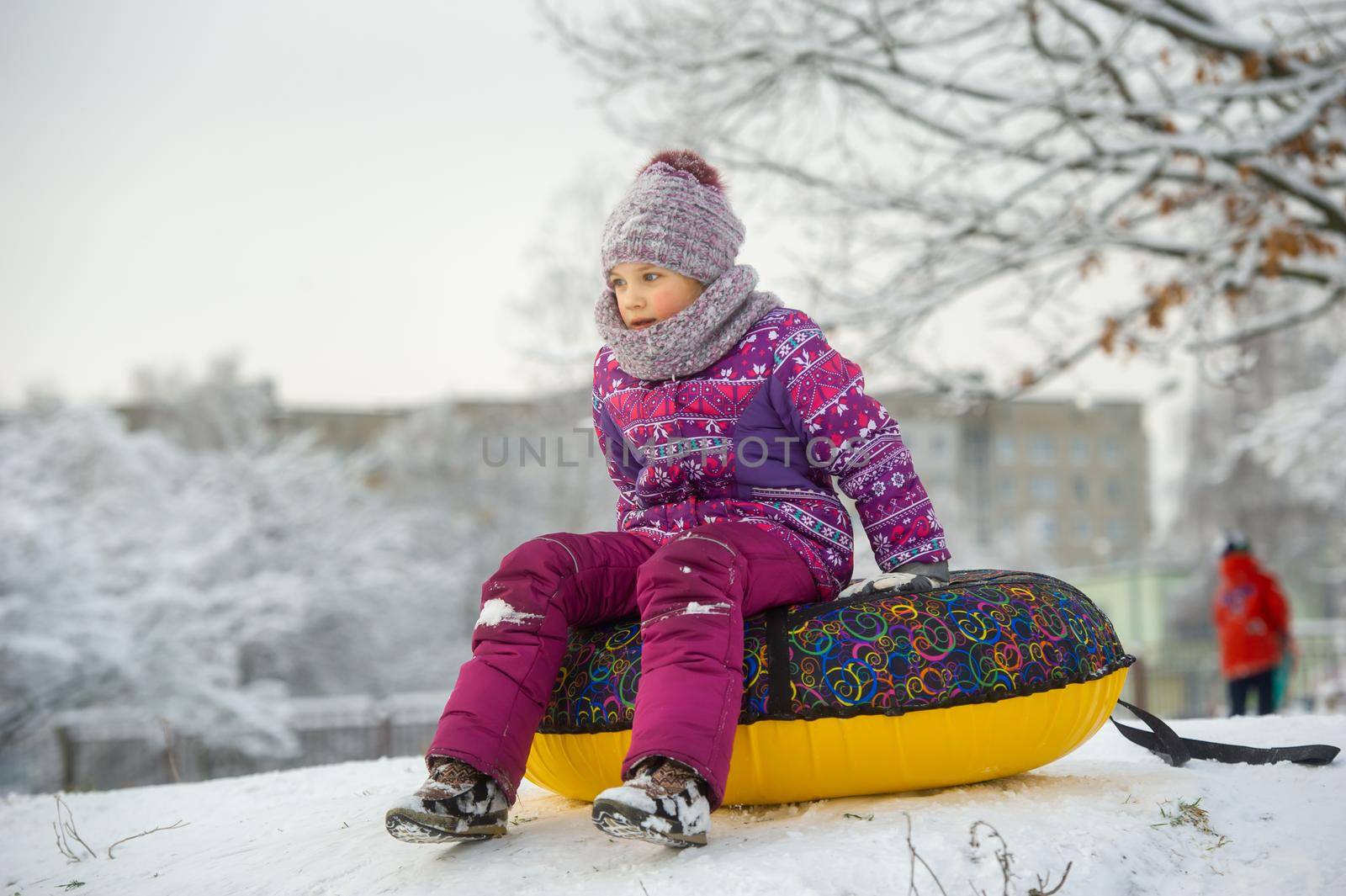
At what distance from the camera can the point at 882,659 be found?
2.35 metres

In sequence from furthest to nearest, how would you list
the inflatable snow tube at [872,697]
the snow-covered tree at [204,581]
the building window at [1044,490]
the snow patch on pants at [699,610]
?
the building window at [1044,490] → the snow-covered tree at [204,581] → the inflatable snow tube at [872,697] → the snow patch on pants at [699,610]

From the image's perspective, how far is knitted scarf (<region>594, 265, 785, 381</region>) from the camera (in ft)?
8.41

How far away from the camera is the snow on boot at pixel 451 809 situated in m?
2.05

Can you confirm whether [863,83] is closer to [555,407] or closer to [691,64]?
[691,64]

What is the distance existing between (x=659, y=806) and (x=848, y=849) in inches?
14.8

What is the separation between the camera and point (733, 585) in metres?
2.25

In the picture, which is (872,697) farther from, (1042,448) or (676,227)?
(1042,448)

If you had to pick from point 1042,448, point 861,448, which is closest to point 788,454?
point 861,448

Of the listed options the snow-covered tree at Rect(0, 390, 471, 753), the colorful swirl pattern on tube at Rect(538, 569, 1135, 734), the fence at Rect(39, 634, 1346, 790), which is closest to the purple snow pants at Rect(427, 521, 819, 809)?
the colorful swirl pattern on tube at Rect(538, 569, 1135, 734)

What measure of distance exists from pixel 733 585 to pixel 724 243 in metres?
0.94

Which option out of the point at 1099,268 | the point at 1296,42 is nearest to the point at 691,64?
the point at 1099,268

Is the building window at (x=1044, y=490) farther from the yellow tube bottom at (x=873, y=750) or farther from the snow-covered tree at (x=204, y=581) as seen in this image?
the yellow tube bottom at (x=873, y=750)

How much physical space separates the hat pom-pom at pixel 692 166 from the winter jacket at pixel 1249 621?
263 inches

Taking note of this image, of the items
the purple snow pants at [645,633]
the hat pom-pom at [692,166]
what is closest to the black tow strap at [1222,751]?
the purple snow pants at [645,633]
